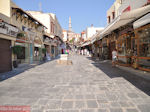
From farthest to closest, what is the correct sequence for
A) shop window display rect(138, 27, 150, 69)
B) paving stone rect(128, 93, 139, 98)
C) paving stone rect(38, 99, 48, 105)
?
1. shop window display rect(138, 27, 150, 69)
2. paving stone rect(128, 93, 139, 98)
3. paving stone rect(38, 99, 48, 105)

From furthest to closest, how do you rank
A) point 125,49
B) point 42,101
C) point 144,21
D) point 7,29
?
point 125,49 → point 7,29 → point 144,21 → point 42,101

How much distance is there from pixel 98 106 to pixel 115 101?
58 centimetres

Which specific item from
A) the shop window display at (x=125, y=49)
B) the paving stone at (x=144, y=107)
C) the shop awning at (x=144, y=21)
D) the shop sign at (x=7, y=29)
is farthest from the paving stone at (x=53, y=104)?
the shop window display at (x=125, y=49)

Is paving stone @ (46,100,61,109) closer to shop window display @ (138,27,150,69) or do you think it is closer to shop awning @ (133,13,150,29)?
shop awning @ (133,13,150,29)

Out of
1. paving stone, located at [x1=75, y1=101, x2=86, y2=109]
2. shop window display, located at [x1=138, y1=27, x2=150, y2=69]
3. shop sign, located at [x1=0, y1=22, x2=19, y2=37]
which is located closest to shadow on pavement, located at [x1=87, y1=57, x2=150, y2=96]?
shop window display, located at [x1=138, y1=27, x2=150, y2=69]

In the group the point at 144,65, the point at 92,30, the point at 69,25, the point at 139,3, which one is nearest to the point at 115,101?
the point at 144,65

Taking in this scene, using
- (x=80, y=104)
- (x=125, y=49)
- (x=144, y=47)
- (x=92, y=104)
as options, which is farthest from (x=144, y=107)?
(x=125, y=49)

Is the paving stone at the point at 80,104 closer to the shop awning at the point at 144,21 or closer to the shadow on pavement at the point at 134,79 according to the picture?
the shadow on pavement at the point at 134,79

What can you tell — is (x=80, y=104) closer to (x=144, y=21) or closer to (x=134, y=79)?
(x=134, y=79)

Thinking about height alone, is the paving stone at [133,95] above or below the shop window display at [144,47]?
below

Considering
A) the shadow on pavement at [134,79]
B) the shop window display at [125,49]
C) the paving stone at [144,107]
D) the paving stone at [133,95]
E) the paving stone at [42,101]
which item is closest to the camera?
the paving stone at [144,107]

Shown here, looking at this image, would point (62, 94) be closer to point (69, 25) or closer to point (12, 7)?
point (12, 7)

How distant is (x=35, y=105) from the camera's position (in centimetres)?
269

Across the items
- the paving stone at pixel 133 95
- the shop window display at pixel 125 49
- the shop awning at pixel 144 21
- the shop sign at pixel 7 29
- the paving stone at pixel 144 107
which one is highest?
the shop sign at pixel 7 29
